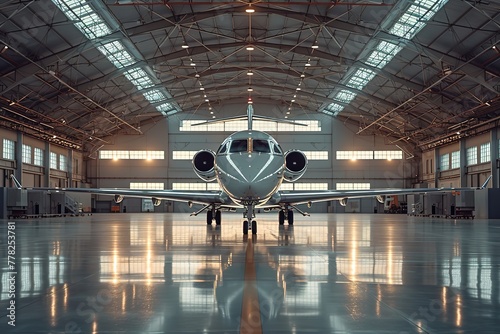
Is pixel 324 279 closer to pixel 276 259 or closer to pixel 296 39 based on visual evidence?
pixel 276 259

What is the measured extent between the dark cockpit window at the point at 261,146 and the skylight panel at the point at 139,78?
29.2 m

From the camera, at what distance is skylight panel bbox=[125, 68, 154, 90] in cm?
4509

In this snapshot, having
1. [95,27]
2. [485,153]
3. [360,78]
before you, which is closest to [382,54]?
[360,78]

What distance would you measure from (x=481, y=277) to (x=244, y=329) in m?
4.25

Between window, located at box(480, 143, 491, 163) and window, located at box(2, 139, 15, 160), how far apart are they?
40334 millimetres

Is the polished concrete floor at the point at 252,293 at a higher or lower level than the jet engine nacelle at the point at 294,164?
lower

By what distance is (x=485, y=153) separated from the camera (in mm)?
47938

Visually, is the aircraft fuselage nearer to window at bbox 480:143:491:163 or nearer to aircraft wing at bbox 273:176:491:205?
aircraft wing at bbox 273:176:491:205

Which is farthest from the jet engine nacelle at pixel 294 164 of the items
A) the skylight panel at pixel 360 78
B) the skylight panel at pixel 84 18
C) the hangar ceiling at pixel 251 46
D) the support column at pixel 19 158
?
the support column at pixel 19 158

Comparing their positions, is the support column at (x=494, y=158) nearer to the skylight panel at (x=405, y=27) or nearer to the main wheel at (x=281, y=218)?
the skylight panel at (x=405, y=27)

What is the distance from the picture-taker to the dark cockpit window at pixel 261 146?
16.6 m

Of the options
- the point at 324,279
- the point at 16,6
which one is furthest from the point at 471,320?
the point at 16,6

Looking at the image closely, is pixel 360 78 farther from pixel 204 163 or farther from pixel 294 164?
pixel 204 163

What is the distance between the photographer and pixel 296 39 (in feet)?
130
